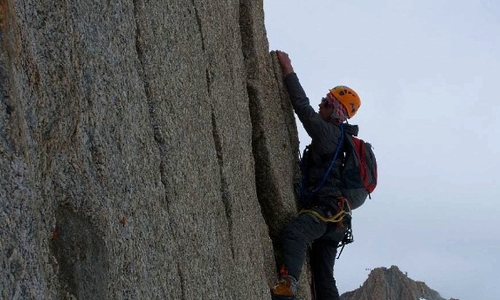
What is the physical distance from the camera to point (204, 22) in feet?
37.7

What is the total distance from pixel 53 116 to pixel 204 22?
5.50 meters

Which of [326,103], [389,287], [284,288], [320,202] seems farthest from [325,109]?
[389,287]

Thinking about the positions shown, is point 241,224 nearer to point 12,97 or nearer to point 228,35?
point 228,35

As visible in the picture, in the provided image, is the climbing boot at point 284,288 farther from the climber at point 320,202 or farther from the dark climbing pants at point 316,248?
the dark climbing pants at point 316,248

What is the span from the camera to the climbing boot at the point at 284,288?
13.1 meters

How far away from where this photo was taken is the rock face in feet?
18.1

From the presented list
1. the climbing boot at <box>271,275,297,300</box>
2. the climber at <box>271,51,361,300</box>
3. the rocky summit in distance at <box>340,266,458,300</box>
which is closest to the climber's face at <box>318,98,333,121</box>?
the climber at <box>271,51,361,300</box>

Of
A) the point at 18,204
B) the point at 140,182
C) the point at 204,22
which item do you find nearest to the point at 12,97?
the point at 18,204

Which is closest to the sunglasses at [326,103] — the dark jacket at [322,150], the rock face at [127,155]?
the dark jacket at [322,150]

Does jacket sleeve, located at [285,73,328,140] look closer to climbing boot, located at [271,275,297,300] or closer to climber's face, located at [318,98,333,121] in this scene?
climber's face, located at [318,98,333,121]

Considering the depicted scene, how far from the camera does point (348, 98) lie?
1542 centimetres

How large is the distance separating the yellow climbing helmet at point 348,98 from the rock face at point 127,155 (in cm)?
247

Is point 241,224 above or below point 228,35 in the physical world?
below

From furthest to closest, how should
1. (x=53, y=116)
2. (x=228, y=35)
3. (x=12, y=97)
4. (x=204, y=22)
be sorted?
(x=228, y=35) → (x=204, y=22) → (x=53, y=116) → (x=12, y=97)
